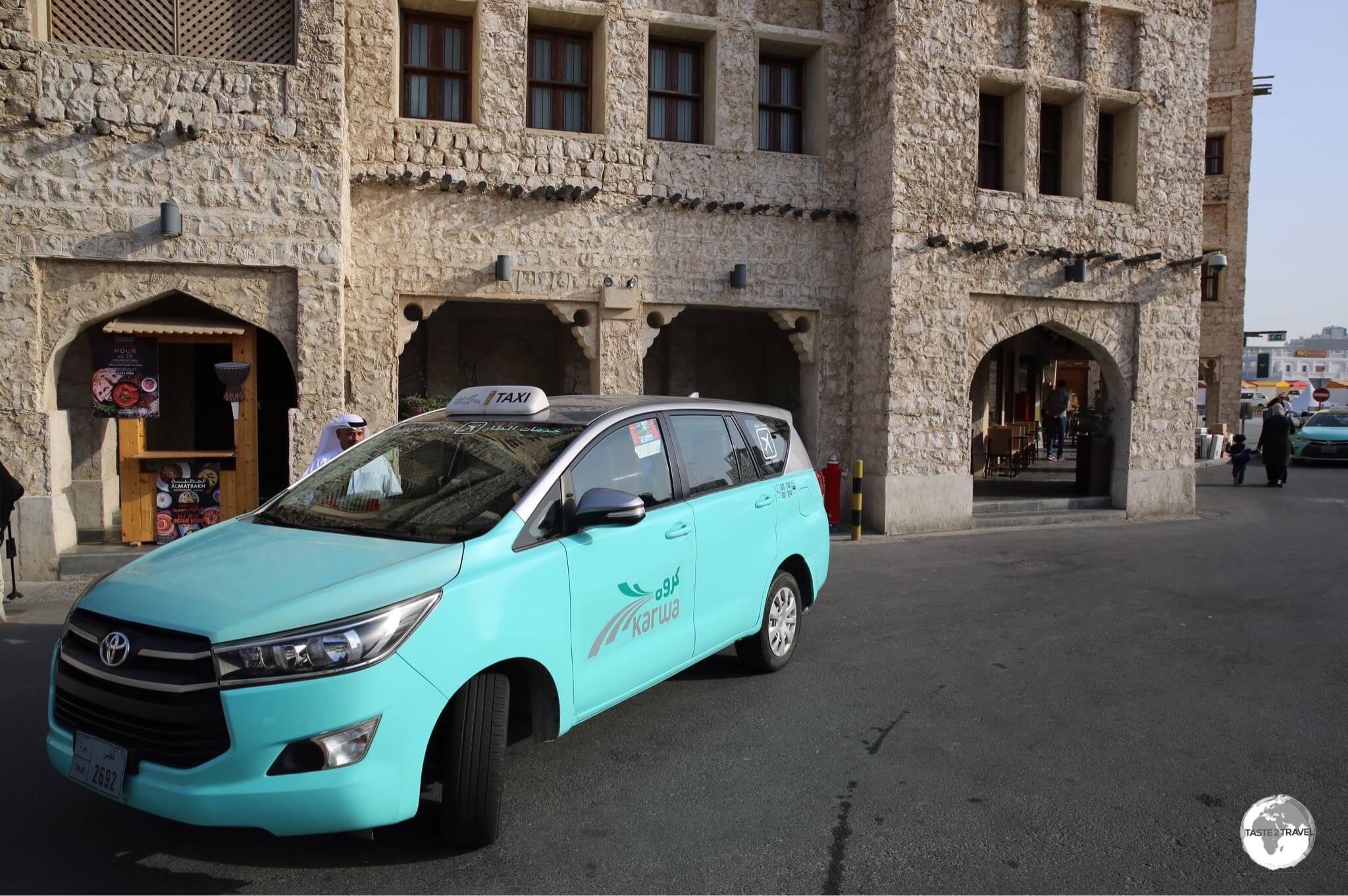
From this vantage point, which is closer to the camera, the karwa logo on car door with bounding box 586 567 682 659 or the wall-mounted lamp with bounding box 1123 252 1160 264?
the karwa logo on car door with bounding box 586 567 682 659

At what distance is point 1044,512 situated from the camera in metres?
14.1

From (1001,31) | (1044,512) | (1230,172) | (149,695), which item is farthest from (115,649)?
(1230,172)

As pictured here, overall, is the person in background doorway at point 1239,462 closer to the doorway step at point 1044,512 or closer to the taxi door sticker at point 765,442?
the doorway step at point 1044,512

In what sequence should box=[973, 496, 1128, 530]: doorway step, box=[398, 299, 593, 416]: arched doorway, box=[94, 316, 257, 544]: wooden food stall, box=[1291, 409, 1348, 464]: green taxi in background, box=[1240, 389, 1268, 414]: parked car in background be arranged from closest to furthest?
box=[94, 316, 257, 544]: wooden food stall
box=[973, 496, 1128, 530]: doorway step
box=[398, 299, 593, 416]: arched doorway
box=[1291, 409, 1348, 464]: green taxi in background
box=[1240, 389, 1268, 414]: parked car in background

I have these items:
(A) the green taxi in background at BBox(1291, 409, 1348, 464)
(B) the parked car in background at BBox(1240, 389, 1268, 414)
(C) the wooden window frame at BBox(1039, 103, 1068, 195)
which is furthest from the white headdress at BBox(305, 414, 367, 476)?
(B) the parked car in background at BBox(1240, 389, 1268, 414)

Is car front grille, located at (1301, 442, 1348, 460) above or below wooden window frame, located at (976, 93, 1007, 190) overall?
below

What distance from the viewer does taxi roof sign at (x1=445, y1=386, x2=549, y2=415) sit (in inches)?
189

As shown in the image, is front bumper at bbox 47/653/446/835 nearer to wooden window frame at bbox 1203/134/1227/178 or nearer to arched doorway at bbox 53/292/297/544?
arched doorway at bbox 53/292/297/544

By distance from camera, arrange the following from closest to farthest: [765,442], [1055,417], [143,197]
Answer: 1. [765,442]
2. [143,197]
3. [1055,417]

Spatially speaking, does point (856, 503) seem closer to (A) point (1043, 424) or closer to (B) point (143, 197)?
(B) point (143, 197)

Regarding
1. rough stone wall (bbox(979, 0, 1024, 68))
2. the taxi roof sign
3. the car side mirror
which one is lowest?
the car side mirror

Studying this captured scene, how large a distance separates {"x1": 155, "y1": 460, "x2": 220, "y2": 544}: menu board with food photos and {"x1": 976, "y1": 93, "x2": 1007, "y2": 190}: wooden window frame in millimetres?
11631

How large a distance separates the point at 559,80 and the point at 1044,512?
9776 mm

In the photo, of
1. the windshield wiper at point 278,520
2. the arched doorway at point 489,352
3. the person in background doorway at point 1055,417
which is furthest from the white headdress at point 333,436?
the person in background doorway at point 1055,417
